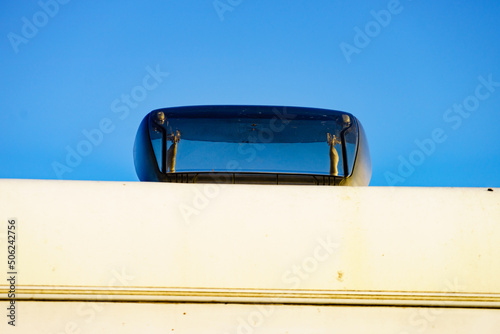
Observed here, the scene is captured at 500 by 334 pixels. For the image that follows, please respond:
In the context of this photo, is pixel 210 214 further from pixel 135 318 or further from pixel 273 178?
pixel 273 178

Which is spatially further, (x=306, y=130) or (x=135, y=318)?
(x=306, y=130)

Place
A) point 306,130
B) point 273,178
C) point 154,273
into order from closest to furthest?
point 154,273
point 273,178
point 306,130

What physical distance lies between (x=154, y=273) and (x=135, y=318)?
6.2 inches

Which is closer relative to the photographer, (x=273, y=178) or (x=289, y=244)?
(x=289, y=244)

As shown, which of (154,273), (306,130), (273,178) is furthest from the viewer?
(306,130)

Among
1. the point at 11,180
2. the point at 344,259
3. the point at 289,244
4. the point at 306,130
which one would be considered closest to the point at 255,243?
the point at 289,244

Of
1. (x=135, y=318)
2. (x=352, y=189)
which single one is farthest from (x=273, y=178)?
(x=135, y=318)

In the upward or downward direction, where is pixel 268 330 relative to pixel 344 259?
downward

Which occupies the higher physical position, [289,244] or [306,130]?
[306,130]

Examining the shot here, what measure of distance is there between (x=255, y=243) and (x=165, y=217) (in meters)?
0.30

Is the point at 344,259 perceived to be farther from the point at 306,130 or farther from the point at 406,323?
the point at 306,130

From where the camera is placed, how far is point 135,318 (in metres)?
1.54

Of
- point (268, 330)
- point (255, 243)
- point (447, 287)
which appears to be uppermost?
point (255, 243)

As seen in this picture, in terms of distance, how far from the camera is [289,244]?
157 cm
